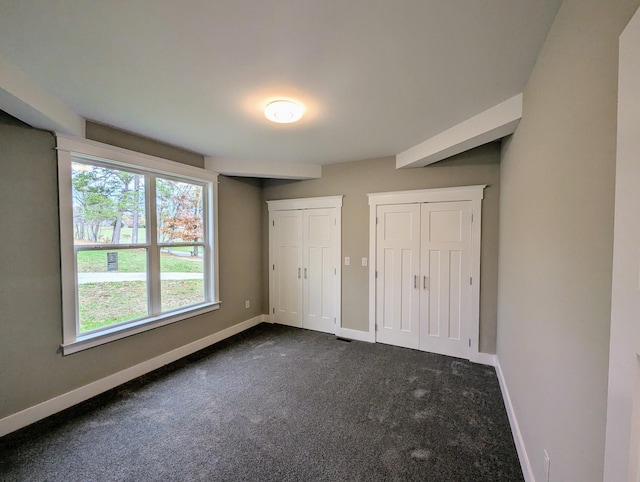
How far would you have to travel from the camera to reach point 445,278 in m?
3.37

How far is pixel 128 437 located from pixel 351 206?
3400mm

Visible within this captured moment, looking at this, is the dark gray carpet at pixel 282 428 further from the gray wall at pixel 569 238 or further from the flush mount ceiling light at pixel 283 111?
the flush mount ceiling light at pixel 283 111

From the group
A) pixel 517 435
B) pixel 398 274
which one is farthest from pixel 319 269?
pixel 517 435

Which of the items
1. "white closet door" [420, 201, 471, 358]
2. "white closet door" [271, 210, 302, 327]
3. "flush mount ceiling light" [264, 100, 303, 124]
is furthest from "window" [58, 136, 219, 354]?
"white closet door" [420, 201, 471, 358]

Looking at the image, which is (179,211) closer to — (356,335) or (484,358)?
(356,335)

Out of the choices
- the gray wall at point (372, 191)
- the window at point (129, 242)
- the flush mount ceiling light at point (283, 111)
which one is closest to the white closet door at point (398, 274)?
the gray wall at point (372, 191)

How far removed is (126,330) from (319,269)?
2551 mm

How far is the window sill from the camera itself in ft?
7.93

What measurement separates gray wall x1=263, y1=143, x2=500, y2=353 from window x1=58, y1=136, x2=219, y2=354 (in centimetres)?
132

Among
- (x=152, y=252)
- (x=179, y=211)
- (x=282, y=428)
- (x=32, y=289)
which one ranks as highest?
(x=179, y=211)

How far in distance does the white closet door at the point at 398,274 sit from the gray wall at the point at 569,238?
1.61 metres

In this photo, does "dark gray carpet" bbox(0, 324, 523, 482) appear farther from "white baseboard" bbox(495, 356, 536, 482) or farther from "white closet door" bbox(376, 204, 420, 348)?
"white closet door" bbox(376, 204, 420, 348)

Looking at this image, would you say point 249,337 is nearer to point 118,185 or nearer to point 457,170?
point 118,185

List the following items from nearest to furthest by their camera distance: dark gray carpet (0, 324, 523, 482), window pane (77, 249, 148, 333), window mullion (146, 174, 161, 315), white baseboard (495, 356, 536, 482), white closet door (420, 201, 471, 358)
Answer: white baseboard (495, 356, 536, 482)
dark gray carpet (0, 324, 523, 482)
window pane (77, 249, 148, 333)
window mullion (146, 174, 161, 315)
white closet door (420, 201, 471, 358)
